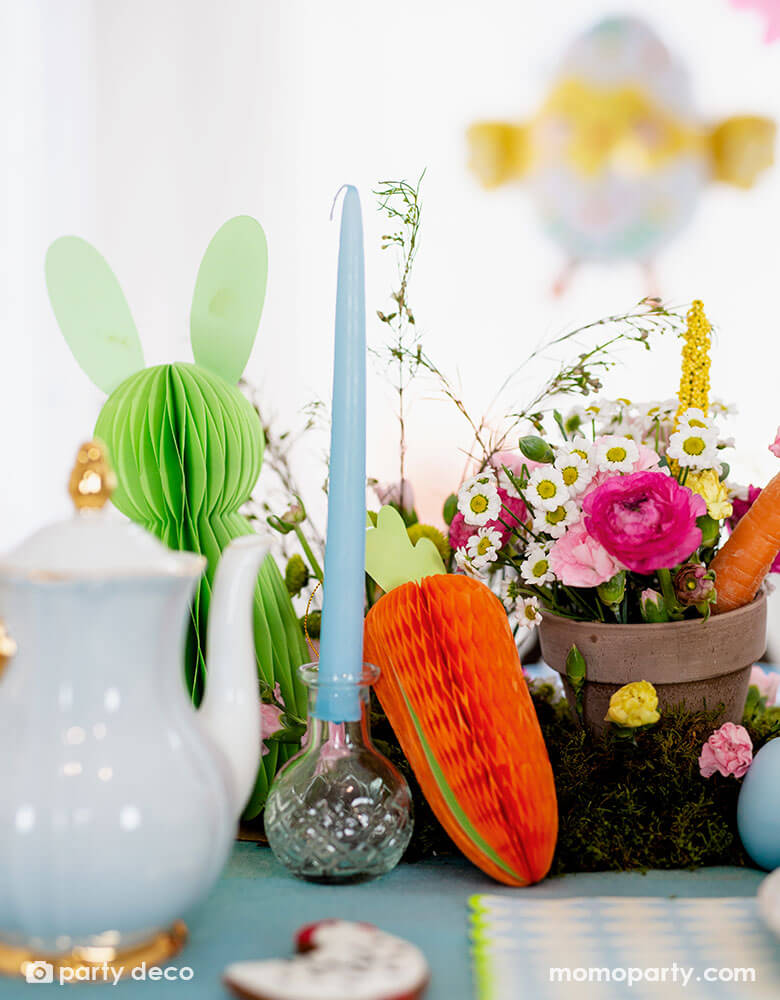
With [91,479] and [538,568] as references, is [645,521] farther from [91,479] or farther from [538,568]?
[91,479]

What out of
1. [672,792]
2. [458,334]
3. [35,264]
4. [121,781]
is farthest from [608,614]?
[35,264]

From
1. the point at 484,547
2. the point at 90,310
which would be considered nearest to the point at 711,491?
the point at 484,547

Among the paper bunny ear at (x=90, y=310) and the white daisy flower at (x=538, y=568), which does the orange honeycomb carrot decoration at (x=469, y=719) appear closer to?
the white daisy flower at (x=538, y=568)

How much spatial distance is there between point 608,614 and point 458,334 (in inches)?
34.7

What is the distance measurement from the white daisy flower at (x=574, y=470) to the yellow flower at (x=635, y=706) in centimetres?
11

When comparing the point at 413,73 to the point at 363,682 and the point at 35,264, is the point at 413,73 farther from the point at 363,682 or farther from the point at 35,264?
the point at 363,682

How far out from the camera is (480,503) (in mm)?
521

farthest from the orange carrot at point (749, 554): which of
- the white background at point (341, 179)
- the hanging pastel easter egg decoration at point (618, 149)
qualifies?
the hanging pastel easter egg decoration at point (618, 149)

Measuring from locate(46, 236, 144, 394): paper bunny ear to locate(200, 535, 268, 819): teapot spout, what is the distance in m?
0.17

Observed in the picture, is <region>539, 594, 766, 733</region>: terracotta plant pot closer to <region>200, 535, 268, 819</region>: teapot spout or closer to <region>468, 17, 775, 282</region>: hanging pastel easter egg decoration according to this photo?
<region>200, 535, 268, 819</region>: teapot spout

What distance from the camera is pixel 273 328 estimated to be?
1390mm

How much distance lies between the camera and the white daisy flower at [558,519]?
490mm

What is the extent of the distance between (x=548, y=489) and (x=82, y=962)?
30 centimetres

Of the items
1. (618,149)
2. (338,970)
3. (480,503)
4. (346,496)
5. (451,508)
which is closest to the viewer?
(338,970)
